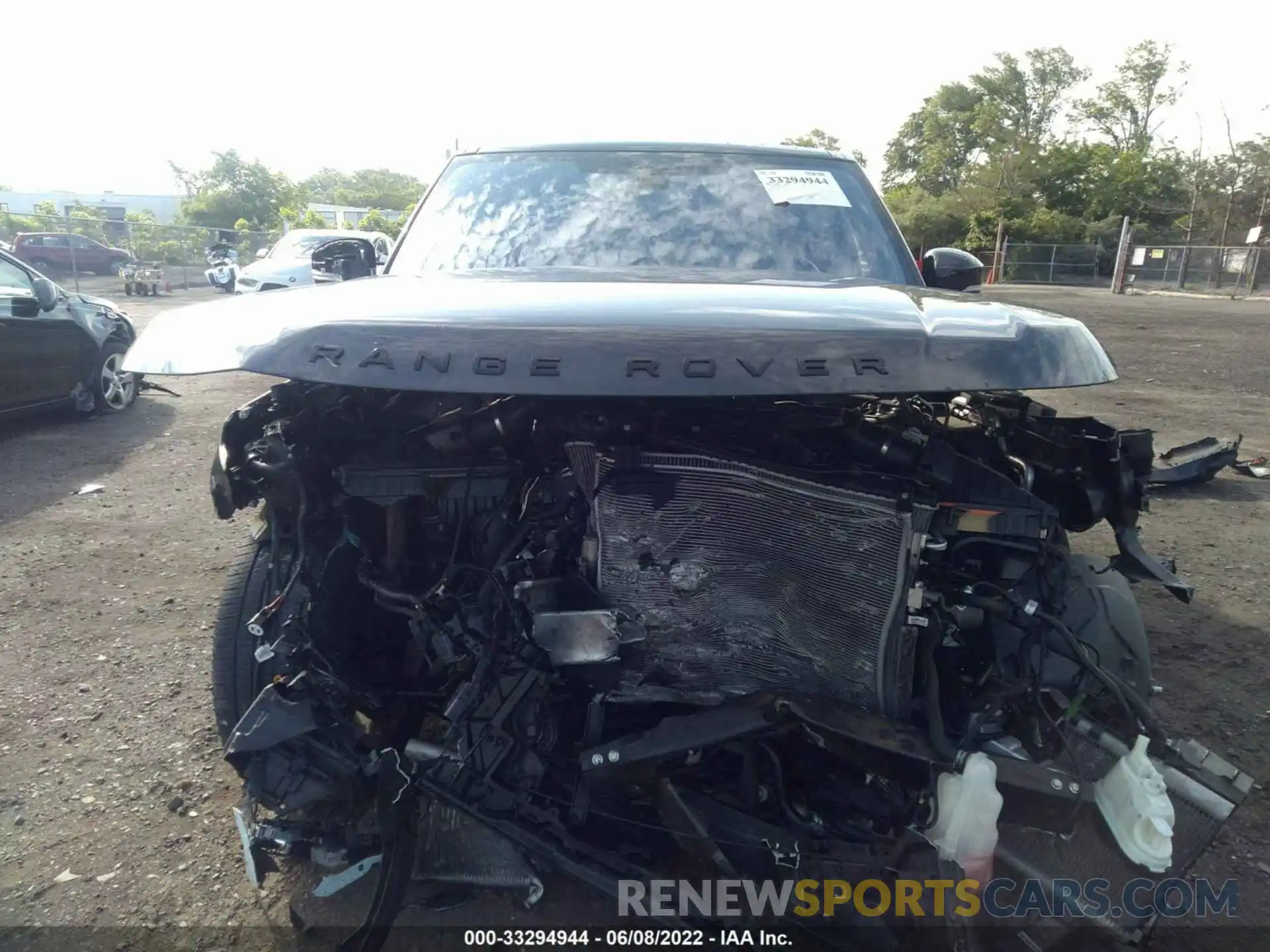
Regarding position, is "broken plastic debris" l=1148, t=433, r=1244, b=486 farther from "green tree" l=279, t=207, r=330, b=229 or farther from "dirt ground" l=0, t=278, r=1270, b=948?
"green tree" l=279, t=207, r=330, b=229

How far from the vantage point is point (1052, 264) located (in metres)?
34.5

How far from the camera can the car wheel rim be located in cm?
777

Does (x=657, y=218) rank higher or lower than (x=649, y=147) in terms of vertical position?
lower

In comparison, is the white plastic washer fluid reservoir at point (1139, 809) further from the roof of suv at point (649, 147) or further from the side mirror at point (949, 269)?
the roof of suv at point (649, 147)

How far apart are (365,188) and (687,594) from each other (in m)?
91.5

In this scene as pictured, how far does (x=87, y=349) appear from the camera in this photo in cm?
754

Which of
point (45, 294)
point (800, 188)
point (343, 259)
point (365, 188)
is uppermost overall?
point (365, 188)

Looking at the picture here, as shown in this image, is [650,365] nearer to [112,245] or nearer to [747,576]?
[747,576]

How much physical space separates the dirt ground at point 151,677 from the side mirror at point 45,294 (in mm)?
1043

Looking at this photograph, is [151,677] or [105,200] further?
[105,200]

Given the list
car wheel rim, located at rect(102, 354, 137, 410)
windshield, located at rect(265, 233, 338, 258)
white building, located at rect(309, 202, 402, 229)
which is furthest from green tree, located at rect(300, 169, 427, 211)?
car wheel rim, located at rect(102, 354, 137, 410)

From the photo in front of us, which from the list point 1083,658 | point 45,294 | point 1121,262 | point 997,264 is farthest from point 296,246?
point 997,264

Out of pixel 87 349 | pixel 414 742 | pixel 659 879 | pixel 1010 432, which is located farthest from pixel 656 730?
pixel 87 349

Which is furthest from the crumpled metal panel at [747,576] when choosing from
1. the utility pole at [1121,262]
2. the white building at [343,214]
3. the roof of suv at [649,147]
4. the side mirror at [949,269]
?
the white building at [343,214]
